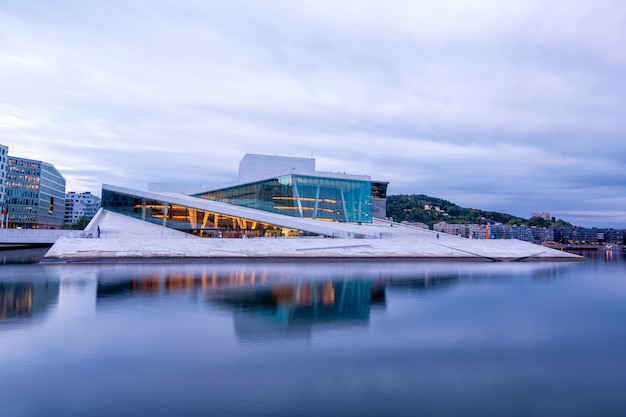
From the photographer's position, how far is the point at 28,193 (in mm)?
80000

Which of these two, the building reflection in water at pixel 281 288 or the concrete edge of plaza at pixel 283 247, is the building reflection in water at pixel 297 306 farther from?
the concrete edge of plaza at pixel 283 247

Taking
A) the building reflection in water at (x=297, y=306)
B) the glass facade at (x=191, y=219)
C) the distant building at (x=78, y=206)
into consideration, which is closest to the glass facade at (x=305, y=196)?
the glass facade at (x=191, y=219)

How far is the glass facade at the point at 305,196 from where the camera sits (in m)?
38.4

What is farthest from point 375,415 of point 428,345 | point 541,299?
point 541,299

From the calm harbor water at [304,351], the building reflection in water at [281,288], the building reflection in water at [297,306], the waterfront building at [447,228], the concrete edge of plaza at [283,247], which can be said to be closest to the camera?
the calm harbor water at [304,351]

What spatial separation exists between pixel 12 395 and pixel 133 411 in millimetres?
1803

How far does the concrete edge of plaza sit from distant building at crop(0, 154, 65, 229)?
51944 millimetres

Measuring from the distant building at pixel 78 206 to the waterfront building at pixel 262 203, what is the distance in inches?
3894

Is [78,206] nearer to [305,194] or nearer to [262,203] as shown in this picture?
[262,203]

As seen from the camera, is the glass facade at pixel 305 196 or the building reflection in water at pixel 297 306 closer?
the building reflection in water at pixel 297 306

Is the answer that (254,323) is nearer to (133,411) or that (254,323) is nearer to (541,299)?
(133,411)

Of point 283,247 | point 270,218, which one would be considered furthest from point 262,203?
point 283,247

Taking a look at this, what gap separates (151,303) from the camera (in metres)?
12.5

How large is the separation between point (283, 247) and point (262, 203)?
1035cm
